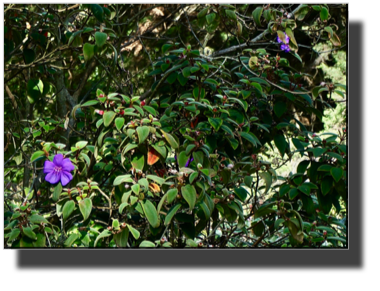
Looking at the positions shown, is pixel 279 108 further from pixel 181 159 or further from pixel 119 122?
pixel 119 122

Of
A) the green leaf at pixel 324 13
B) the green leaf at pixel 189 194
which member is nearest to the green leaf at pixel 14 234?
the green leaf at pixel 189 194

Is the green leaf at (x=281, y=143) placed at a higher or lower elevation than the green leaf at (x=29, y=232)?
higher

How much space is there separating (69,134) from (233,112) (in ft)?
3.01

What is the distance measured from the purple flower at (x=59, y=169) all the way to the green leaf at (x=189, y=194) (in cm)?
42

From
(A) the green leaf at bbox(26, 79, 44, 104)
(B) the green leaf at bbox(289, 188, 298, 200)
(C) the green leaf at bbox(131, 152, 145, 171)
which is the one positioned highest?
(A) the green leaf at bbox(26, 79, 44, 104)

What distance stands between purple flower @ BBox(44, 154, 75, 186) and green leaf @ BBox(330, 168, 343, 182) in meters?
0.89

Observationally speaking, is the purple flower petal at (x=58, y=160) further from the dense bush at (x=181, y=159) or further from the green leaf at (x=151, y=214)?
the green leaf at (x=151, y=214)

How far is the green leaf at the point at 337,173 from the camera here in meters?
1.34

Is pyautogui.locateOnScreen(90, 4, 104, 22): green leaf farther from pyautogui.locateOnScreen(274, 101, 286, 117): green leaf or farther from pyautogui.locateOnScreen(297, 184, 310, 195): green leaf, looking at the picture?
pyautogui.locateOnScreen(297, 184, 310, 195): green leaf

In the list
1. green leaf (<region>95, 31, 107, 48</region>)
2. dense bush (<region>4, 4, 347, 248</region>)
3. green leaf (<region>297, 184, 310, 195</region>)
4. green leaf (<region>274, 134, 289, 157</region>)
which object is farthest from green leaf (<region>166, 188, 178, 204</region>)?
green leaf (<region>274, 134, 289, 157</region>)

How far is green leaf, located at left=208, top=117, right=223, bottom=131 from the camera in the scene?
143cm

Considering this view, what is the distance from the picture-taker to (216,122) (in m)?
1.45

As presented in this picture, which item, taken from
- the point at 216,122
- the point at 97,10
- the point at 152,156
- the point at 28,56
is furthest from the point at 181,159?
the point at 28,56
